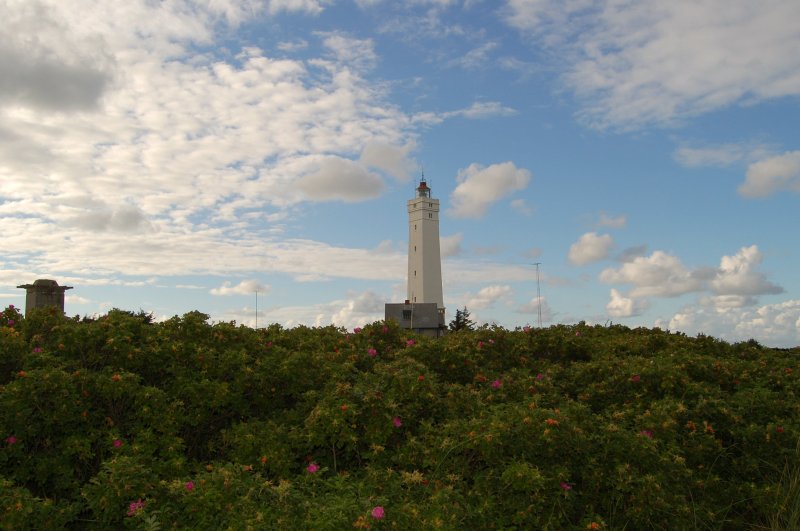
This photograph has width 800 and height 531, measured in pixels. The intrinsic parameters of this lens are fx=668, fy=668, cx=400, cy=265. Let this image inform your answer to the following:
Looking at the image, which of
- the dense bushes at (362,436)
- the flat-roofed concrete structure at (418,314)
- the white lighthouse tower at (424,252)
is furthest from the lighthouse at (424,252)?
the dense bushes at (362,436)

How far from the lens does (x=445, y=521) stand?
4.61 meters

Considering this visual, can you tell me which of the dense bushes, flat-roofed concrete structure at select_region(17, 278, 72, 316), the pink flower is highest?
flat-roofed concrete structure at select_region(17, 278, 72, 316)

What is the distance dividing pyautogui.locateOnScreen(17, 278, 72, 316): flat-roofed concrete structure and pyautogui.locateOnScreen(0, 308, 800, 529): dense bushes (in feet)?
18.1

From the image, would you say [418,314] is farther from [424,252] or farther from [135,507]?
[424,252]

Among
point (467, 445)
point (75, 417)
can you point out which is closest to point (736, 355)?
point (467, 445)

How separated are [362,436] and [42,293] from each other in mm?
9864

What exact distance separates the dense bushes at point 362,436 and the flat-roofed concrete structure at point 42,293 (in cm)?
552

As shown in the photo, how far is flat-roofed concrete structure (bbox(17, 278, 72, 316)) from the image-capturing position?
42.8 ft

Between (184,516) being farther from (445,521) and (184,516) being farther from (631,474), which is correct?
(631,474)

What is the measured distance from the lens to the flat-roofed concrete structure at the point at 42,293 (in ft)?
42.8

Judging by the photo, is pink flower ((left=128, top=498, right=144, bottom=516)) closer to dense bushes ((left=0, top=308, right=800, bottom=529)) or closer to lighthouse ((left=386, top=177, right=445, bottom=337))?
dense bushes ((left=0, top=308, right=800, bottom=529))

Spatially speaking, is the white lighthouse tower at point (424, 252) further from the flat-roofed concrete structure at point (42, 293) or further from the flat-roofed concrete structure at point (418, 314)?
the flat-roofed concrete structure at point (42, 293)

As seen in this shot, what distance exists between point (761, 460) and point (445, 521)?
362cm

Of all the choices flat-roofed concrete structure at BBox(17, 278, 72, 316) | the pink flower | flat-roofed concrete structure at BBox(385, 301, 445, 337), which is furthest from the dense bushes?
flat-roofed concrete structure at BBox(385, 301, 445, 337)
